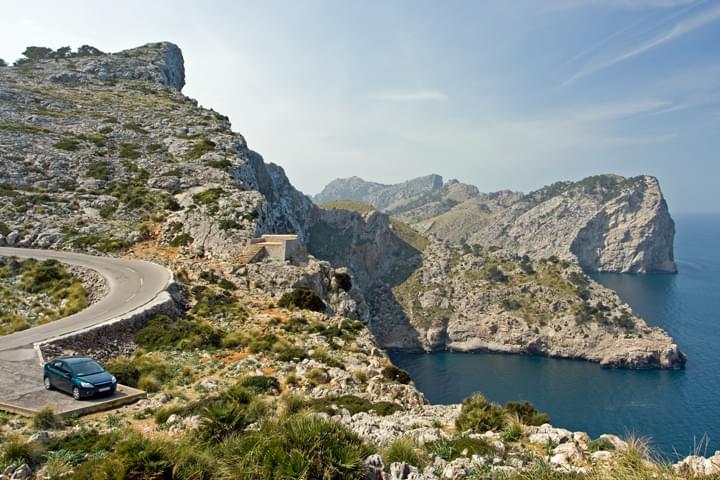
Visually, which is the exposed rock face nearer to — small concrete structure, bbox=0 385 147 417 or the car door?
small concrete structure, bbox=0 385 147 417

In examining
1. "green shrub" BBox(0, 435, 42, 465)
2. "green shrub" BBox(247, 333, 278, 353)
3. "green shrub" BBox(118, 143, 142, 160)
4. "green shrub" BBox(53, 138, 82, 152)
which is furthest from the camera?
"green shrub" BBox(118, 143, 142, 160)

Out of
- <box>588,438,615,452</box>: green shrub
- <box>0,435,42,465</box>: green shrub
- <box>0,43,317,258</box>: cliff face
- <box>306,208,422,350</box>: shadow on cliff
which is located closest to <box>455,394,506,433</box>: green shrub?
<box>588,438,615,452</box>: green shrub

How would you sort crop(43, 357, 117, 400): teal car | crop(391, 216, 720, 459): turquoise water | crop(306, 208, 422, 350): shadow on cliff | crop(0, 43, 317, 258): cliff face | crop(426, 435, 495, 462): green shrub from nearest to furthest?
crop(426, 435, 495, 462): green shrub < crop(43, 357, 117, 400): teal car < crop(0, 43, 317, 258): cliff face < crop(391, 216, 720, 459): turquoise water < crop(306, 208, 422, 350): shadow on cliff

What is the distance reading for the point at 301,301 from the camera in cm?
3189

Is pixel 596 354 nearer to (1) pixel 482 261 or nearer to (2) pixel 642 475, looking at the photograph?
(1) pixel 482 261

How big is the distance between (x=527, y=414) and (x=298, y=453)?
1087cm

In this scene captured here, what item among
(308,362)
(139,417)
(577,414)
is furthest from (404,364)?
(139,417)

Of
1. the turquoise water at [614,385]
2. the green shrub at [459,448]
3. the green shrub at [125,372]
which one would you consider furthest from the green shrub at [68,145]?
the turquoise water at [614,385]

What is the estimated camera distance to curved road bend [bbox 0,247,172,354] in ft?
71.7

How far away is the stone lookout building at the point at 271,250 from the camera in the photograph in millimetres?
39250

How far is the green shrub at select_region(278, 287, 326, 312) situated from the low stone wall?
7759 millimetres

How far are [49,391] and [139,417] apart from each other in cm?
438

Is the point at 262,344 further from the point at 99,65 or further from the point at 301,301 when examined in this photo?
the point at 99,65

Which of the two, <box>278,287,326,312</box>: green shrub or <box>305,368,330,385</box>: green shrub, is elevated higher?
<box>278,287,326,312</box>: green shrub
